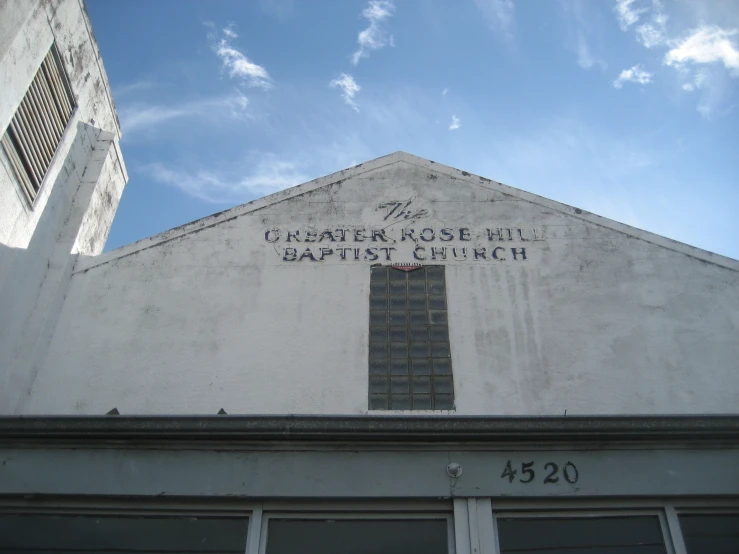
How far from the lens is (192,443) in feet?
25.8

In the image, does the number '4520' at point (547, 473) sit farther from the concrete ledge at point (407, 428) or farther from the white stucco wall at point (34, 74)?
the white stucco wall at point (34, 74)

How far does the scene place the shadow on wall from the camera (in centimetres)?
1000

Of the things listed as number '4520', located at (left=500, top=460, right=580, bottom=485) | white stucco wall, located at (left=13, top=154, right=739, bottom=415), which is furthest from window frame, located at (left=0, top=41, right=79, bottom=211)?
number '4520', located at (left=500, top=460, right=580, bottom=485)

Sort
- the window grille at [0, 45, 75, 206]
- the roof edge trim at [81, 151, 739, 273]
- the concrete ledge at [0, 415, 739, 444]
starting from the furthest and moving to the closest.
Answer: the roof edge trim at [81, 151, 739, 273] → the window grille at [0, 45, 75, 206] → the concrete ledge at [0, 415, 739, 444]

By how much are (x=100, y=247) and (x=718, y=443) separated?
32.0 feet

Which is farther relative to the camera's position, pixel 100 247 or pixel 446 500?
pixel 100 247

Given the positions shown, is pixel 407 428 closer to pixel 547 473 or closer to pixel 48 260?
pixel 547 473

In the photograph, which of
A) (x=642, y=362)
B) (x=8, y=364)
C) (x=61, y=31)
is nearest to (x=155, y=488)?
(x=8, y=364)

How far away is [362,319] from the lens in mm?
10375

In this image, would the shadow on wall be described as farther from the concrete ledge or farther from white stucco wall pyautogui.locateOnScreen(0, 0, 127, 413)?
the concrete ledge

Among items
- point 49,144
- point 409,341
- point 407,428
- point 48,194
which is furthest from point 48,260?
point 407,428

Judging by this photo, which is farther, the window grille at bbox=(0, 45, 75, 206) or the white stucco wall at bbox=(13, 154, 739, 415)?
the window grille at bbox=(0, 45, 75, 206)

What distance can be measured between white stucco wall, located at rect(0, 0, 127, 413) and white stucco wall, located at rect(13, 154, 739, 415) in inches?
14.1

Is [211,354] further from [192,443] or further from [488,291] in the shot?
[488,291]
